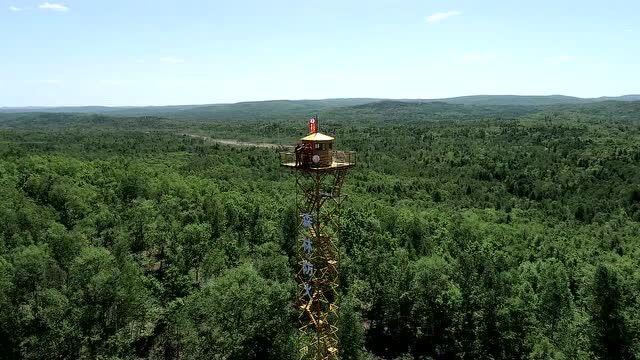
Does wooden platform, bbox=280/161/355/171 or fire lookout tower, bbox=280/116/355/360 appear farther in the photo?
fire lookout tower, bbox=280/116/355/360

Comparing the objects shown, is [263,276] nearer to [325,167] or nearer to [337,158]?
[337,158]

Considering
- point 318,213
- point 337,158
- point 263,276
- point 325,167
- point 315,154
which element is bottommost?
point 263,276

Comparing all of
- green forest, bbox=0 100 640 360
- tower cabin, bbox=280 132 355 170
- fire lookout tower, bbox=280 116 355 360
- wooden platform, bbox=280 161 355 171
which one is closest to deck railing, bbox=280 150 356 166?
fire lookout tower, bbox=280 116 355 360

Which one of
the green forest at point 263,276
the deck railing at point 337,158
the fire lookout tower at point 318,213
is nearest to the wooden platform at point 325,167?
the fire lookout tower at point 318,213

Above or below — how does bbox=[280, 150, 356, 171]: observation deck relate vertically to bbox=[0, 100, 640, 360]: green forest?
above

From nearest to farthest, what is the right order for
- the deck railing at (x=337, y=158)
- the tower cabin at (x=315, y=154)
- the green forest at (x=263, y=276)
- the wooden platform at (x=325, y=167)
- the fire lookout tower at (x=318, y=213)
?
the wooden platform at (x=325, y=167) → the tower cabin at (x=315, y=154) → the fire lookout tower at (x=318, y=213) → the deck railing at (x=337, y=158) → the green forest at (x=263, y=276)

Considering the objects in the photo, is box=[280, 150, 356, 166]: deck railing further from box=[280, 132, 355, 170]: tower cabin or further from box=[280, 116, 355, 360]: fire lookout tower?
box=[280, 132, 355, 170]: tower cabin

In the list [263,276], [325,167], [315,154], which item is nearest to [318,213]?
[325,167]

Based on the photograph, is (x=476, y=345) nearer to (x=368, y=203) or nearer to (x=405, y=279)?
(x=405, y=279)

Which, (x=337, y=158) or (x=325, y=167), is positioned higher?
(x=337, y=158)

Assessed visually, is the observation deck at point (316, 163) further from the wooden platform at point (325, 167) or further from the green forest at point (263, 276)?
the green forest at point (263, 276)

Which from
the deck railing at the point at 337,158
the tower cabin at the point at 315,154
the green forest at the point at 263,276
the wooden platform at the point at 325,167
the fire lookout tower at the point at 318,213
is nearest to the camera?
the wooden platform at the point at 325,167
